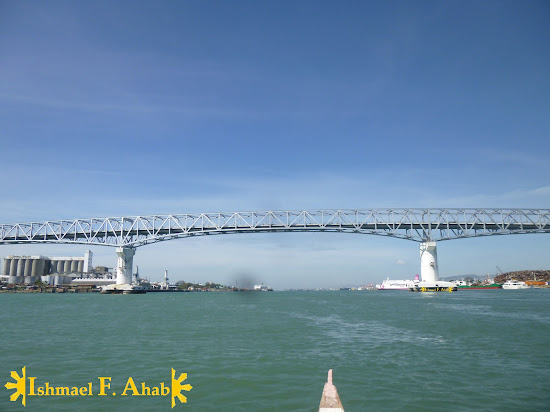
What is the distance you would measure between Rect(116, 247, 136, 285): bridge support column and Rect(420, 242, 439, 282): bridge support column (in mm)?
89761

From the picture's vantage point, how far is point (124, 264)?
110812 millimetres

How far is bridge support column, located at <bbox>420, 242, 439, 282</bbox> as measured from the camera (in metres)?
104

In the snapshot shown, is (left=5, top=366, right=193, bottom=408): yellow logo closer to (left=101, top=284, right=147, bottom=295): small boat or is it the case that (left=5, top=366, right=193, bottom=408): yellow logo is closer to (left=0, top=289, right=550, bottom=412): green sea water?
(left=0, top=289, right=550, bottom=412): green sea water

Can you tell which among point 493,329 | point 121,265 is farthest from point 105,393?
point 121,265

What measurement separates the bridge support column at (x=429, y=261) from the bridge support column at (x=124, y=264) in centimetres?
8976

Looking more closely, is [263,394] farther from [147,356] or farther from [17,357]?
[17,357]

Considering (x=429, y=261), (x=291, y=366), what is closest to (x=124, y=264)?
(x=429, y=261)

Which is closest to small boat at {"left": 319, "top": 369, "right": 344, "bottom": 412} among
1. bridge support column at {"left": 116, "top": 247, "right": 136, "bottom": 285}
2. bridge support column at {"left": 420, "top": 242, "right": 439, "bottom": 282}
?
bridge support column at {"left": 420, "top": 242, "right": 439, "bottom": 282}

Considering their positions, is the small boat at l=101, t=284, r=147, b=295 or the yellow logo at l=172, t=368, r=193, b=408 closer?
the yellow logo at l=172, t=368, r=193, b=408

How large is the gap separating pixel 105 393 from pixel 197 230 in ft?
338

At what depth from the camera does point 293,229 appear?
11262 cm

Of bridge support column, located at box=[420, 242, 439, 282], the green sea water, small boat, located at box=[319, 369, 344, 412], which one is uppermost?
bridge support column, located at box=[420, 242, 439, 282]

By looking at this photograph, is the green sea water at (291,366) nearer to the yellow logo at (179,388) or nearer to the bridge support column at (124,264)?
the yellow logo at (179,388)

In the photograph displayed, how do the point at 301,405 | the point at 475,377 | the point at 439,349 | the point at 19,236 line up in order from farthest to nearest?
the point at 19,236
the point at 439,349
the point at 475,377
the point at 301,405
